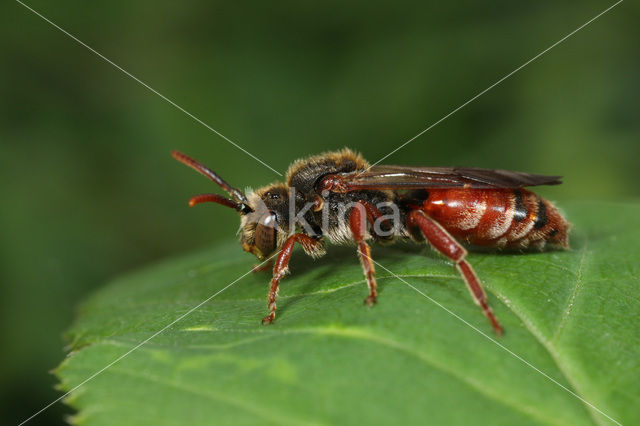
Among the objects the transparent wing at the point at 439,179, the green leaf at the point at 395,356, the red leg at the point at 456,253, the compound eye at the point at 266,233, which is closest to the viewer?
the green leaf at the point at 395,356

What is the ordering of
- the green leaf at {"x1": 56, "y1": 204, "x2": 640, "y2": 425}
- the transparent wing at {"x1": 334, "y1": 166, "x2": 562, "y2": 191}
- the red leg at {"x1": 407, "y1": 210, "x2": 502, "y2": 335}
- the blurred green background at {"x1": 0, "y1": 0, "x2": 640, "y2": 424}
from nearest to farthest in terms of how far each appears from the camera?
the green leaf at {"x1": 56, "y1": 204, "x2": 640, "y2": 425} < the red leg at {"x1": 407, "y1": 210, "x2": 502, "y2": 335} < the transparent wing at {"x1": 334, "y1": 166, "x2": 562, "y2": 191} < the blurred green background at {"x1": 0, "y1": 0, "x2": 640, "y2": 424}

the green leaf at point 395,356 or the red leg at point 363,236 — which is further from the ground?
the red leg at point 363,236

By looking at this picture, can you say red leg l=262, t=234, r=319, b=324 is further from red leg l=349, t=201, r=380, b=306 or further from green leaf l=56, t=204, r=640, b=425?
red leg l=349, t=201, r=380, b=306

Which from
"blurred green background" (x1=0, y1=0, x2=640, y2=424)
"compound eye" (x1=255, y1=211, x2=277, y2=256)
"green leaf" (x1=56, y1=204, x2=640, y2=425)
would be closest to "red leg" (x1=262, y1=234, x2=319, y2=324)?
"green leaf" (x1=56, y1=204, x2=640, y2=425)

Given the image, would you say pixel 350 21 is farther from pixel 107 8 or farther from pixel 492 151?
pixel 107 8

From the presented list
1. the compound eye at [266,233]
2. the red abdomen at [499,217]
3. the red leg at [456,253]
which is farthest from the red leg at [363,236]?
the compound eye at [266,233]

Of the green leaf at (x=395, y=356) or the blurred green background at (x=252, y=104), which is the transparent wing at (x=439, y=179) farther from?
the blurred green background at (x=252, y=104)
